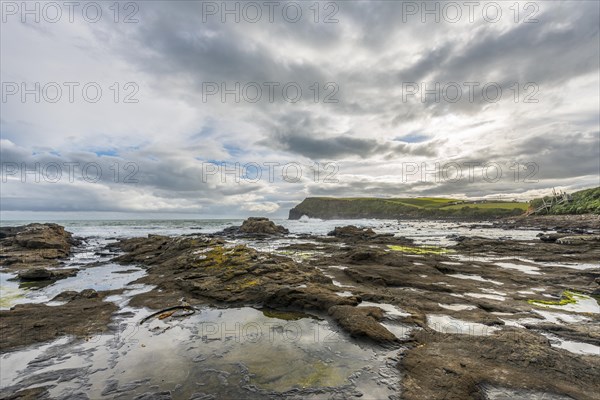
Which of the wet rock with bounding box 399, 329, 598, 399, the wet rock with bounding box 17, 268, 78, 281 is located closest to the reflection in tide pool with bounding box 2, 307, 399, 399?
the wet rock with bounding box 399, 329, 598, 399

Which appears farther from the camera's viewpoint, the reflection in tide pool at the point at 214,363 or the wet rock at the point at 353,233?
the wet rock at the point at 353,233

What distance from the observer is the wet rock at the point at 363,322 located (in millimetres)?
8977

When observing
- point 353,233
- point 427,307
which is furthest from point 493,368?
point 353,233

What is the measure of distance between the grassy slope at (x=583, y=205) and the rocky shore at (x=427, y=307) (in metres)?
62.6

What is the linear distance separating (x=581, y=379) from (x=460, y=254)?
2443cm

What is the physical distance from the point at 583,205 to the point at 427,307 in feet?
304

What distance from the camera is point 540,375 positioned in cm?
681

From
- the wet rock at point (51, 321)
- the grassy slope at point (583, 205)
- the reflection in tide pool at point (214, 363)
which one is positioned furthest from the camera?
the grassy slope at point (583, 205)

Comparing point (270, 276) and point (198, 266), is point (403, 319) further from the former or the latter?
point (198, 266)

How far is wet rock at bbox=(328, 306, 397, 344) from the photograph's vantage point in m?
8.98

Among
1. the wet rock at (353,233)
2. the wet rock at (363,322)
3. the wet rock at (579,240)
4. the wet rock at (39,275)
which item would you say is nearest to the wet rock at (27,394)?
the wet rock at (363,322)

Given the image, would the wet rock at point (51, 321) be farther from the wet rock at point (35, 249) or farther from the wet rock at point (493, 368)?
the wet rock at point (35, 249)

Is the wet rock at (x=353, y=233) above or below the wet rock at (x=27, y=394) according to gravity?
below

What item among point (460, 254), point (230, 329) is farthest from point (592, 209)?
point (230, 329)
